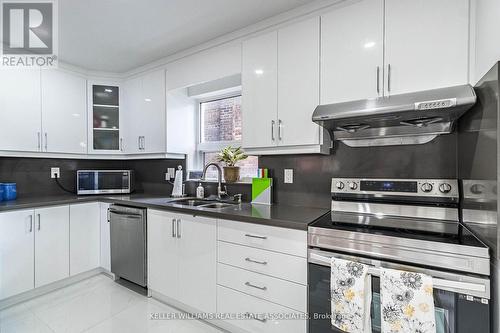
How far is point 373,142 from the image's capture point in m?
1.72

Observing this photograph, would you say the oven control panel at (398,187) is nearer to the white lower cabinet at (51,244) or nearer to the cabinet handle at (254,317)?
the cabinet handle at (254,317)

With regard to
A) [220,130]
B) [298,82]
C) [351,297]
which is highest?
[298,82]

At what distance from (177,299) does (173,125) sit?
1.70 meters

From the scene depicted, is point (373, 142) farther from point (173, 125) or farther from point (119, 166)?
point (119, 166)

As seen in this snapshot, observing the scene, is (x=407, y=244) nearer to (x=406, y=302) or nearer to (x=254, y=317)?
(x=406, y=302)

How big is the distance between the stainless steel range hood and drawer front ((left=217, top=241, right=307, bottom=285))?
2.85ft

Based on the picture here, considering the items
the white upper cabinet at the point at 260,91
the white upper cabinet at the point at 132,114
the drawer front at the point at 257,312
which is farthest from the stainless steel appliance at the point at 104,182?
the drawer front at the point at 257,312

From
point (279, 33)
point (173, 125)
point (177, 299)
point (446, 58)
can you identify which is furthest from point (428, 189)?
point (173, 125)

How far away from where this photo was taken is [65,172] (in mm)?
2938

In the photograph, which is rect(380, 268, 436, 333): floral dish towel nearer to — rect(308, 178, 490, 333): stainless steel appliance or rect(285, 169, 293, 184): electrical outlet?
rect(308, 178, 490, 333): stainless steel appliance

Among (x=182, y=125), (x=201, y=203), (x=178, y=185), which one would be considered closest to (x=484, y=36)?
(x=201, y=203)

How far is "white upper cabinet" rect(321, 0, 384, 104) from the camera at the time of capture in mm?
1499

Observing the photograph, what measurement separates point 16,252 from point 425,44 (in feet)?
11.2

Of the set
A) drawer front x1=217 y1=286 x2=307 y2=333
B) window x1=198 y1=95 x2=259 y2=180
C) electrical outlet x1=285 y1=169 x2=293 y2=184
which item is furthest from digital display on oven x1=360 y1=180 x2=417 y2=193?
window x1=198 y1=95 x2=259 y2=180
